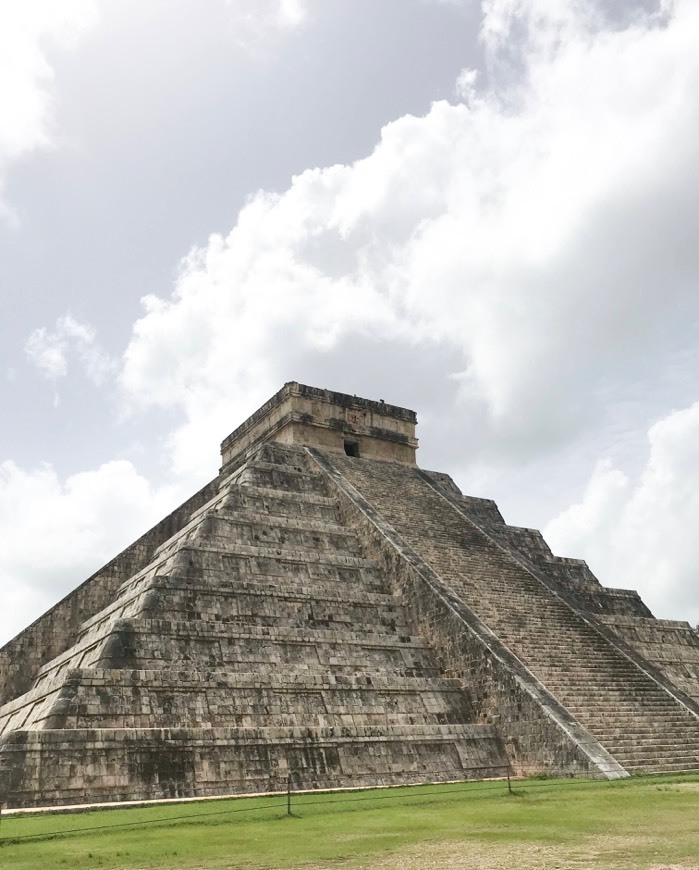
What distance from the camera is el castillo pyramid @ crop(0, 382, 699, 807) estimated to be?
38.4ft

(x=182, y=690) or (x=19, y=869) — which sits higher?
(x=182, y=690)

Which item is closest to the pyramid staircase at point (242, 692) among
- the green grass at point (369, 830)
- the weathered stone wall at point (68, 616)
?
the green grass at point (369, 830)

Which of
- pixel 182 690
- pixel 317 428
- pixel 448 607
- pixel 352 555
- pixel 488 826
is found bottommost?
pixel 488 826

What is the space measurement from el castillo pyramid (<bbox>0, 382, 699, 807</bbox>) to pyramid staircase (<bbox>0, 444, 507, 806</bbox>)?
0.10 feet

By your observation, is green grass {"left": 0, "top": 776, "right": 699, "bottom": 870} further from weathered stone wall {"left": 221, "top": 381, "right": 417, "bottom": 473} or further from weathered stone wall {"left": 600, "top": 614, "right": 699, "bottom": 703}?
weathered stone wall {"left": 221, "top": 381, "right": 417, "bottom": 473}

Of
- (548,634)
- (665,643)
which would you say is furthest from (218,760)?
(665,643)

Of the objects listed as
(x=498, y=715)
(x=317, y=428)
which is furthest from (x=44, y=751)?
(x=317, y=428)

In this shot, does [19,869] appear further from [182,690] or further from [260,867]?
[182,690]

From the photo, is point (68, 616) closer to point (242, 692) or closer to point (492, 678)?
point (242, 692)

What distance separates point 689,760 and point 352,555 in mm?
8011

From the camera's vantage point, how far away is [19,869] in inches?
252

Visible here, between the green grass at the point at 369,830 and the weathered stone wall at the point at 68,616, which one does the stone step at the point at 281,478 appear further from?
the green grass at the point at 369,830

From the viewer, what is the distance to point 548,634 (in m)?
17.1

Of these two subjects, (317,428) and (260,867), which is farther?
(317,428)
